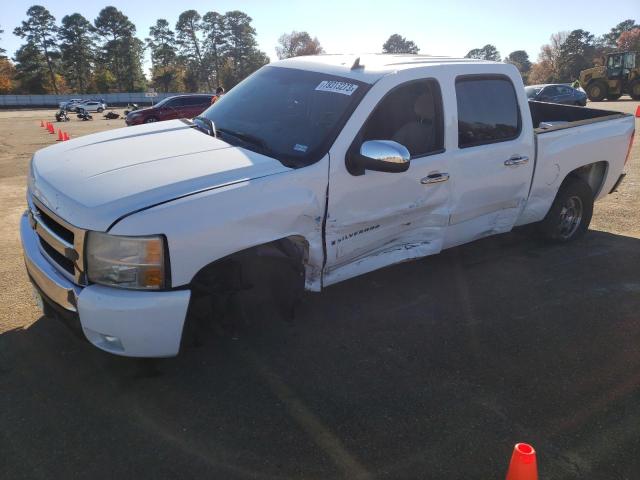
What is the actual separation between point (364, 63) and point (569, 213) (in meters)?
3.02

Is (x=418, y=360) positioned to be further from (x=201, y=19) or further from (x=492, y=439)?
(x=201, y=19)

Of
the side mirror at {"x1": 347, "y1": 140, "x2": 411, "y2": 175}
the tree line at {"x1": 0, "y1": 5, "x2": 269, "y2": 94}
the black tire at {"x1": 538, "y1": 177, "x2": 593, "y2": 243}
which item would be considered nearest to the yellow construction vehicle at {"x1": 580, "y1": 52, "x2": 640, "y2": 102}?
the black tire at {"x1": 538, "y1": 177, "x2": 593, "y2": 243}

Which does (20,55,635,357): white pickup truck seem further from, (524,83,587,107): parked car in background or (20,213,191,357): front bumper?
(524,83,587,107): parked car in background

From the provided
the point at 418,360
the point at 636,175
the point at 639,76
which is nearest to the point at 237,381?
the point at 418,360

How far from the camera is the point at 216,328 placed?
10.4 feet

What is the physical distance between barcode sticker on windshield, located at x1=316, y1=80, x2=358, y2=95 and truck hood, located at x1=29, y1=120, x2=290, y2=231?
0.82 m

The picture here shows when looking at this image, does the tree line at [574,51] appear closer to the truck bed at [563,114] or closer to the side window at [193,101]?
the side window at [193,101]

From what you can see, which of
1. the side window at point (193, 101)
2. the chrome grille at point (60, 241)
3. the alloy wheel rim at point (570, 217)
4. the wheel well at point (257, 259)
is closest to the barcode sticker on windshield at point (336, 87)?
the wheel well at point (257, 259)

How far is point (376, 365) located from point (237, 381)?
34.3 inches

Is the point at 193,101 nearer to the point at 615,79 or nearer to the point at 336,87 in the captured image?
the point at 336,87

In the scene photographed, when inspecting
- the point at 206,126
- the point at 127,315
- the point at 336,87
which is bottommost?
the point at 127,315

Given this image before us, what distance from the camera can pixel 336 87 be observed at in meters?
3.65

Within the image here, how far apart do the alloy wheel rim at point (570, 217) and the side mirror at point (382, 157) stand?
9.59ft

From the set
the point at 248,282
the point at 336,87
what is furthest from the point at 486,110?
the point at 248,282
